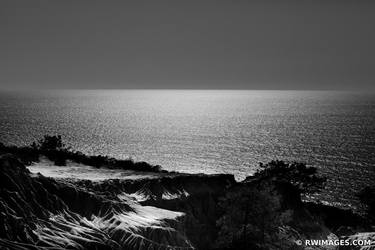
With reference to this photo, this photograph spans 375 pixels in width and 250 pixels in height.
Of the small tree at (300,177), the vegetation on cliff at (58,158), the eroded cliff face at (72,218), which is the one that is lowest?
the small tree at (300,177)

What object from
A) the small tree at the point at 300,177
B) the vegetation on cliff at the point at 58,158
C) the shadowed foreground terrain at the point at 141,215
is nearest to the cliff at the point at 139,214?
the shadowed foreground terrain at the point at 141,215

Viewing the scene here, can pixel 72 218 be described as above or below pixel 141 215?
above

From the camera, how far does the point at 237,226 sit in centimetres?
3559

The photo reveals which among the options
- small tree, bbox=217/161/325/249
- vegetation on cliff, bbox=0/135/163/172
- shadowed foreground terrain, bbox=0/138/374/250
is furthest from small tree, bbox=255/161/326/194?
small tree, bbox=217/161/325/249

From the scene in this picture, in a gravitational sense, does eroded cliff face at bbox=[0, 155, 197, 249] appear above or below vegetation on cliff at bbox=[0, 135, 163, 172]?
above

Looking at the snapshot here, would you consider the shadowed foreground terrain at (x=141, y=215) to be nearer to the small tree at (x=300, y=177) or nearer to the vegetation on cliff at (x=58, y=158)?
the small tree at (x=300, y=177)

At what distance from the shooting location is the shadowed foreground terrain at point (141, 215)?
27.0 metres

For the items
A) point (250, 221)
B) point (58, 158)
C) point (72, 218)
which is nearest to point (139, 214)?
point (72, 218)

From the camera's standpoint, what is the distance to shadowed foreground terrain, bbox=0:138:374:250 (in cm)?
2695

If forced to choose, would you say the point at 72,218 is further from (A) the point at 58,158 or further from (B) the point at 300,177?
(B) the point at 300,177

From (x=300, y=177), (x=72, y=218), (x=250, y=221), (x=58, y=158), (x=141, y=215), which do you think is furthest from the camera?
(x=300, y=177)

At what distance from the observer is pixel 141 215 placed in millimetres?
35031

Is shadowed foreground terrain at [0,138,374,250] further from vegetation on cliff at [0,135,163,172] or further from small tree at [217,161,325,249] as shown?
vegetation on cliff at [0,135,163,172]

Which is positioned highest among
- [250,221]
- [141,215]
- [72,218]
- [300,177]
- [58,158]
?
[72,218]
